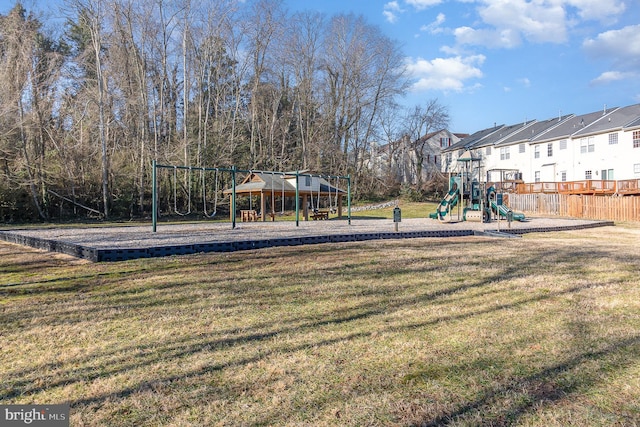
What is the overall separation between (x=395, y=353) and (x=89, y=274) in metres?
4.84

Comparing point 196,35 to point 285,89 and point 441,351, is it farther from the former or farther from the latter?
point 441,351

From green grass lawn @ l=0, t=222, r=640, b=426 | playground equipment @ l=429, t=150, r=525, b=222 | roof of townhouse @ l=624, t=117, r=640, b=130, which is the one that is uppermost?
roof of townhouse @ l=624, t=117, r=640, b=130

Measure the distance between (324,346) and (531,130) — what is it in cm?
3944

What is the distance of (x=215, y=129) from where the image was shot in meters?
27.5

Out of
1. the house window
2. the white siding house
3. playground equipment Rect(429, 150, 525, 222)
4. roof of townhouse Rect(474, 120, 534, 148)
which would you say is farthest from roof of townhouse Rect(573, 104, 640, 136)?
playground equipment Rect(429, 150, 525, 222)

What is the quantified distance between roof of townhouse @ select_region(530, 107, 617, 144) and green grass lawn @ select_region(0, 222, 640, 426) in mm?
30813

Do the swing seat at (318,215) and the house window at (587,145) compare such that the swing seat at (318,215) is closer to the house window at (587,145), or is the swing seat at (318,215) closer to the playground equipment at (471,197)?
the playground equipment at (471,197)

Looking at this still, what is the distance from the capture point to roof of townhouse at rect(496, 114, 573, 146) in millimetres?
35250

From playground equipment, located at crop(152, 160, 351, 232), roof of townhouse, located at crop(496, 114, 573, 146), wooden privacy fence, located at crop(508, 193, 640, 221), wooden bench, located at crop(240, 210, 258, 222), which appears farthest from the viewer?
roof of townhouse, located at crop(496, 114, 573, 146)

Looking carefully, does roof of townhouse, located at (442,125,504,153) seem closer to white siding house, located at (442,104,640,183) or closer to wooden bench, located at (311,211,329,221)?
white siding house, located at (442,104,640,183)

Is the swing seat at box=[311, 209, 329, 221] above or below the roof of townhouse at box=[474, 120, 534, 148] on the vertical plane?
below

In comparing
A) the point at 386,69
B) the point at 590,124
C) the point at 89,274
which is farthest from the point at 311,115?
the point at 89,274

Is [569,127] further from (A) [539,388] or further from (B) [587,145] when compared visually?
(A) [539,388]

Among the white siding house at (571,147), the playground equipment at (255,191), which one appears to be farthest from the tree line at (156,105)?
the white siding house at (571,147)
